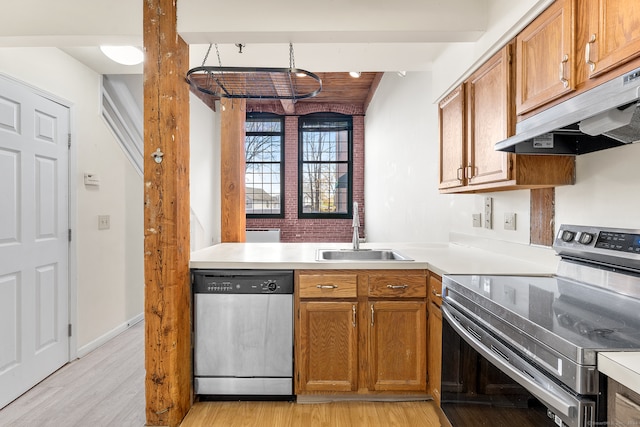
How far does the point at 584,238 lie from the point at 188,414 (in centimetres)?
216

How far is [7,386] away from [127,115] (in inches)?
96.0

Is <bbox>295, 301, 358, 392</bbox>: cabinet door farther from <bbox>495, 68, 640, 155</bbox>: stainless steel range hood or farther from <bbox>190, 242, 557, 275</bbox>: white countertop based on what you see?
<bbox>495, 68, 640, 155</bbox>: stainless steel range hood

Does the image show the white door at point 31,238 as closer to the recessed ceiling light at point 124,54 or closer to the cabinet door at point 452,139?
the recessed ceiling light at point 124,54

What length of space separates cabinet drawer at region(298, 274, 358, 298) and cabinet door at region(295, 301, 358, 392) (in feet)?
0.19

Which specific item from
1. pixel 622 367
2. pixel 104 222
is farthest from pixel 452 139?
pixel 104 222

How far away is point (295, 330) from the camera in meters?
2.02

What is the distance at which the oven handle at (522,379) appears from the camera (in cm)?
80

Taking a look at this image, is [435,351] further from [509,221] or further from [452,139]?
[452,139]

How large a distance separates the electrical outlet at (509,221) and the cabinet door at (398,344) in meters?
0.66

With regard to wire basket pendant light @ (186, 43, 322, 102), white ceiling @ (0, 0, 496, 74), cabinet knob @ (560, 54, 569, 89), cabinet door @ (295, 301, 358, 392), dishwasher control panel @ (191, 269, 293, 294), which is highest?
white ceiling @ (0, 0, 496, 74)

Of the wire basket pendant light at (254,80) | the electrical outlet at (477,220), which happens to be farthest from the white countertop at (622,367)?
the wire basket pendant light at (254,80)

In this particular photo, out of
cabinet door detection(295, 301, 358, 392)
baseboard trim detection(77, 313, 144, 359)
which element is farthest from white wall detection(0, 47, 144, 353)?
cabinet door detection(295, 301, 358, 392)

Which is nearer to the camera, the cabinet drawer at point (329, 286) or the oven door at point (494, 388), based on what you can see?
the oven door at point (494, 388)

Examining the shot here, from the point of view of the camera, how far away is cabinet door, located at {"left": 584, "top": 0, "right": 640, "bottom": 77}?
3.22 ft
